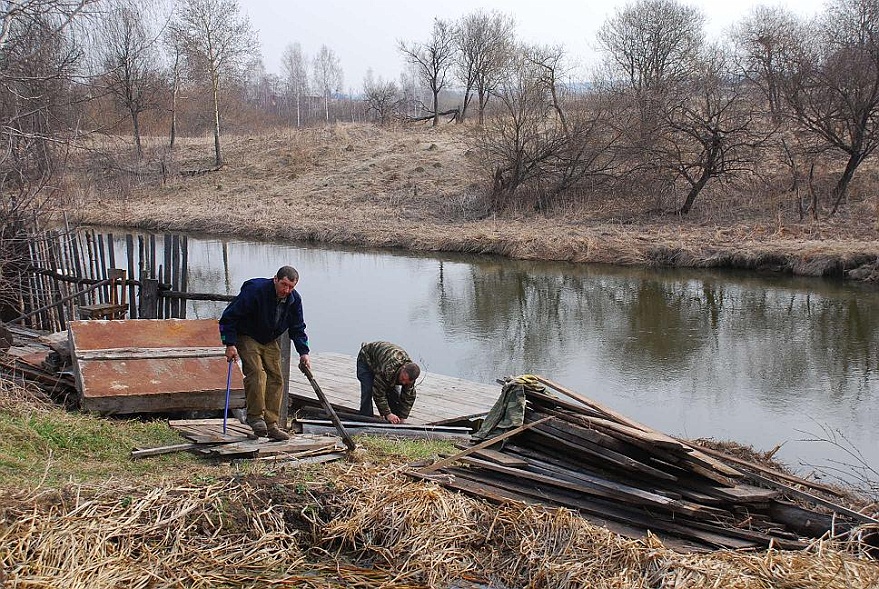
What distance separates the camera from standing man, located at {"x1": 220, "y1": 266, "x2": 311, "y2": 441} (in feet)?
23.7

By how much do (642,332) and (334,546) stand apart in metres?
12.6

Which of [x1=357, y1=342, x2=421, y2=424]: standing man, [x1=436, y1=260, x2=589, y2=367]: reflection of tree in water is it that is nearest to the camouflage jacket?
[x1=357, y1=342, x2=421, y2=424]: standing man

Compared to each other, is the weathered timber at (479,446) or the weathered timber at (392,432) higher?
the weathered timber at (479,446)

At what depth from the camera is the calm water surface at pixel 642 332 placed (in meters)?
11.8

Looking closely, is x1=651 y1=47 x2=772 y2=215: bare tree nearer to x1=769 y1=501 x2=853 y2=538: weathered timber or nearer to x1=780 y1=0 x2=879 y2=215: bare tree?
x1=780 y1=0 x2=879 y2=215: bare tree

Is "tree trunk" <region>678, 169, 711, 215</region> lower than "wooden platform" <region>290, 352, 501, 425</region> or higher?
higher

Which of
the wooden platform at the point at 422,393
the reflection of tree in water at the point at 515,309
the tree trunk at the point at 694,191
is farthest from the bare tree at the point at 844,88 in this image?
the wooden platform at the point at 422,393

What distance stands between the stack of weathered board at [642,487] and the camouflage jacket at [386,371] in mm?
2599

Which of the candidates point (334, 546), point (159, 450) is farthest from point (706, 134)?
point (334, 546)

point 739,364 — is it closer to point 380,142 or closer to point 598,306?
point 598,306

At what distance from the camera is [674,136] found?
95.7ft

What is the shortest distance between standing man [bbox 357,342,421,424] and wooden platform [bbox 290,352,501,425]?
33 centimetres

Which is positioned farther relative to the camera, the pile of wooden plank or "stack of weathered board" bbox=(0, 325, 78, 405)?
"stack of weathered board" bbox=(0, 325, 78, 405)

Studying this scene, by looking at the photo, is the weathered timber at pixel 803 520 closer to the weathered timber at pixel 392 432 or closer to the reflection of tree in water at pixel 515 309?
the weathered timber at pixel 392 432
